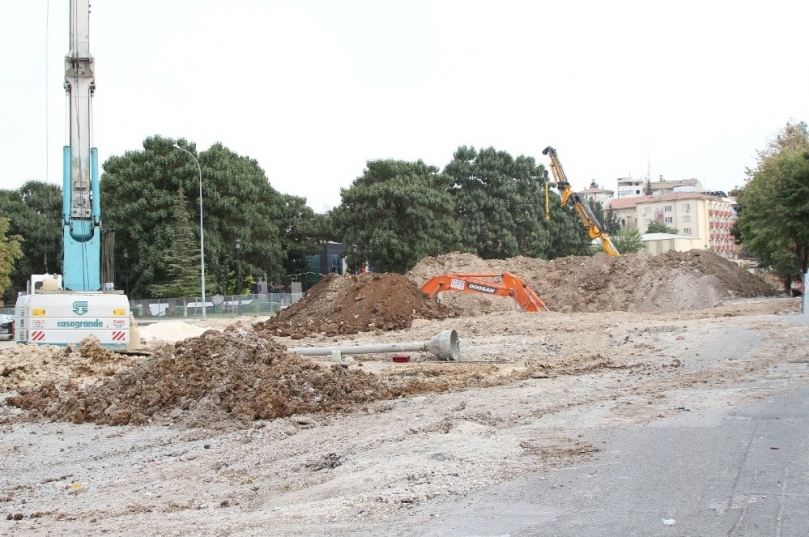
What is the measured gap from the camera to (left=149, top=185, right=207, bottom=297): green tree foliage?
52.0m

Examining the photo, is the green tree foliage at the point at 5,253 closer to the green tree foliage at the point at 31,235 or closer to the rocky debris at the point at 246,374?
the green tree foliage at the point at 31,235

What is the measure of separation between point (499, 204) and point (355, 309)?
114 feet

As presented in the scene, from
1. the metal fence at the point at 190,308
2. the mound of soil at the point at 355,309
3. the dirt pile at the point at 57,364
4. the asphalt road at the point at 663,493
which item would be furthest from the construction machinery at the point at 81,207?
the metal fence at the point at 190,308

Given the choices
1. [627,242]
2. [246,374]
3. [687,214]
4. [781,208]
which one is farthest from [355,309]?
[687,214]

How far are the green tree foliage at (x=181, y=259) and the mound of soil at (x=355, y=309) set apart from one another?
2363 cm

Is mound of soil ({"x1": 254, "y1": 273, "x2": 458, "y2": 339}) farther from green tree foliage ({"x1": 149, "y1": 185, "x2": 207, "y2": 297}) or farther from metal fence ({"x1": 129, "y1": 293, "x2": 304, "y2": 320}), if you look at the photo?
green tree foliage ({"x1": 149, "y1": 185, "x2": 207, "y2": 297})

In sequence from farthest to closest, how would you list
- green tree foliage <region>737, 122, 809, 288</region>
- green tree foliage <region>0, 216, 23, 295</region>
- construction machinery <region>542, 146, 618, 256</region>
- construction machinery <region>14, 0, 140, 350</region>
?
green tree foliage <region>0, 216, 23, 295</region>
construction machinery <region>542, 146, 618, 256</region>
green tree foliage <region>737, 122, 809, 288</region>
construction machinery <region>14, 0, 140, 350</region>

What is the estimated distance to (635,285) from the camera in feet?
122

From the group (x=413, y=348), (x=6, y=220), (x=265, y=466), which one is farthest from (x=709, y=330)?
(x=6, y=220)

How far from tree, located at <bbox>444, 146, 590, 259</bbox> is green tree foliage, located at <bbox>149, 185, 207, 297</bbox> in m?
18.4

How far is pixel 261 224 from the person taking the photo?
199ft

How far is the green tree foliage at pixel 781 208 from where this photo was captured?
120ft

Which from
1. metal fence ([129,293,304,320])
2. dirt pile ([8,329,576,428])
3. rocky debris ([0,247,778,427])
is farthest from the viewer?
metal fence ([129,293,304,320])

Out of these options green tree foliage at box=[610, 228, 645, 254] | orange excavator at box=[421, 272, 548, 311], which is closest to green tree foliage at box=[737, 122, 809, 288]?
orange excavator at box=[421, 272, 548, 311]
